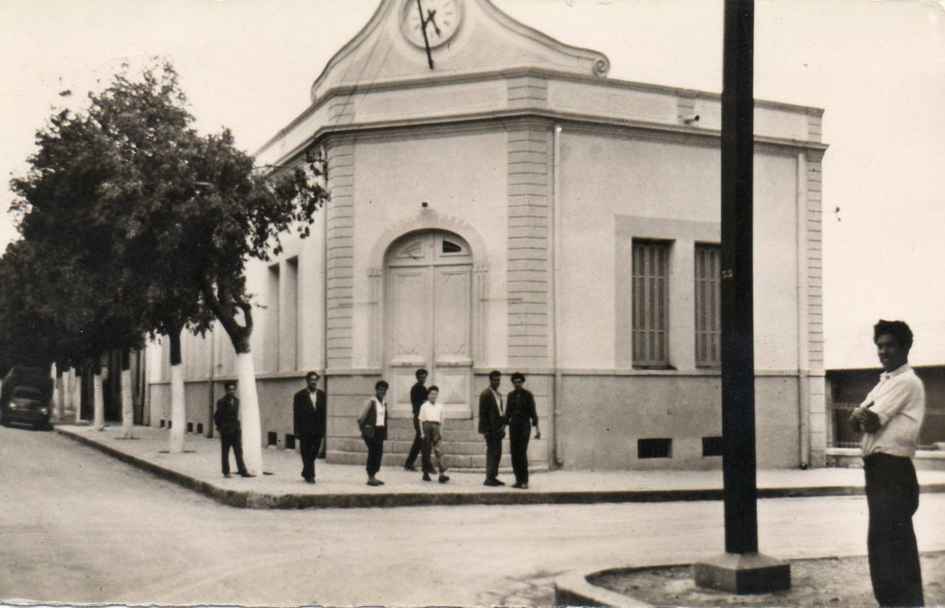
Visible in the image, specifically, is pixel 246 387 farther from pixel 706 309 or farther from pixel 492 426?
pixel 706 309

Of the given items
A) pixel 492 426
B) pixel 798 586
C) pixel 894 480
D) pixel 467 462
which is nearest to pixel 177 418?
pixel 467 462

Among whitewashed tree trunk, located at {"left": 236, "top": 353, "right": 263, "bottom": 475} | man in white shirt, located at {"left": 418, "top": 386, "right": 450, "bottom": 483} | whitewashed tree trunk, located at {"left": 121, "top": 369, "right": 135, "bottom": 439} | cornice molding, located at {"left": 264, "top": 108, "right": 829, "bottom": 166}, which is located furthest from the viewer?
whitewashed tree trunk, located at {"left": 121, "top": 369, "right": 135, "bottom": 439}

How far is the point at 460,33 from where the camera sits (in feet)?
65.3

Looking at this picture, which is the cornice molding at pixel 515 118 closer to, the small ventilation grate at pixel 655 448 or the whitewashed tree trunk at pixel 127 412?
the small ventilation grate at pixel 655 448

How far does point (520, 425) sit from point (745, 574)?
28.9ft

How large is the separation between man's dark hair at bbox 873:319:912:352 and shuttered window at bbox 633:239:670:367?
1326cm

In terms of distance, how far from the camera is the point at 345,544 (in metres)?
10.8

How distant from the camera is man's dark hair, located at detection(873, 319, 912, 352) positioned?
6809mm

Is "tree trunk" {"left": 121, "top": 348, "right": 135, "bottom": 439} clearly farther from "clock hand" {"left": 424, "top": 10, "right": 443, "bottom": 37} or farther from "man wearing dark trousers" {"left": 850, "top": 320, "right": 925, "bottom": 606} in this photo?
"man wearing dark trousers" {"left": 850, "top": 320, "right": 925, "bottom": 606}

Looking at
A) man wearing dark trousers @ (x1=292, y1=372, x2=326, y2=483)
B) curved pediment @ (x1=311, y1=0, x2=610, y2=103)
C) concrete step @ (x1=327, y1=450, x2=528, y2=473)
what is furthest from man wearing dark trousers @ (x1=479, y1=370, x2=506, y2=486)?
curved pediment @ (x1=311, y1=0, x2=610, y2=103)

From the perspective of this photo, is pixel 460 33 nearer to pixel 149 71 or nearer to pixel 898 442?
pixel 149 71

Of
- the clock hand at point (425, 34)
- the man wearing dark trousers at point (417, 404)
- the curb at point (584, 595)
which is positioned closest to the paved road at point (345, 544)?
the curb at point (584, 595)

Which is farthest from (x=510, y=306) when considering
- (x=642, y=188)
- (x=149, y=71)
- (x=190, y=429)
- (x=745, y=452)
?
(x=190, y=429)

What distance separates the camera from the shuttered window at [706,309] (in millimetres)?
20703
